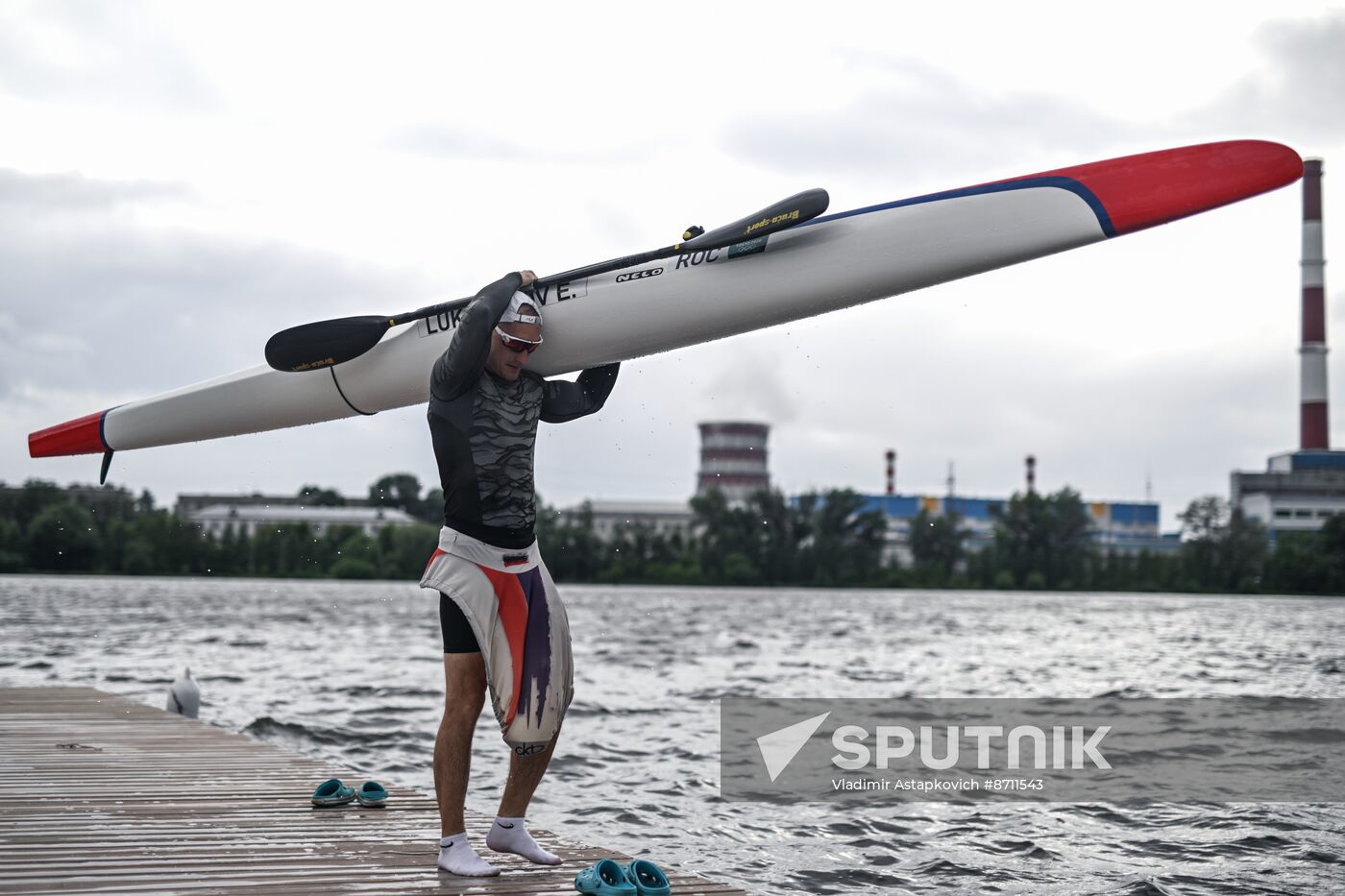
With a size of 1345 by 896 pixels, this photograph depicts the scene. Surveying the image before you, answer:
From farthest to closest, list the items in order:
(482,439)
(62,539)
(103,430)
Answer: (62,539) < (103,430) < (482,439)

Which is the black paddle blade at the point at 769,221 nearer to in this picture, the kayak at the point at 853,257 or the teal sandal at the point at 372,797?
the kayak at the point at 853,257

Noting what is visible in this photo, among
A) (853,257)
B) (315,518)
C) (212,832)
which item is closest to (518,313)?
(853,257)

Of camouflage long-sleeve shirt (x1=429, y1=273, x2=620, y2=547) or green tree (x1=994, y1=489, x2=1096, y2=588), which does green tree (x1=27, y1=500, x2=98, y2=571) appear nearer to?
green tree (x1=994, y1=489, x2=1096, y2=588)

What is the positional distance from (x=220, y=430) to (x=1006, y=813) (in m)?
5.96

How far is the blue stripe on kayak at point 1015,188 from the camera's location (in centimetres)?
580

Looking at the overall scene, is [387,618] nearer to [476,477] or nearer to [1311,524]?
[476,477]

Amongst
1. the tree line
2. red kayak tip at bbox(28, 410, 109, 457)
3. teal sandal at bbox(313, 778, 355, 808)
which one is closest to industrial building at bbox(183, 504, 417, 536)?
the tree line

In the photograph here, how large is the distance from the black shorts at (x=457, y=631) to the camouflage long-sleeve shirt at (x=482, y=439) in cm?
27

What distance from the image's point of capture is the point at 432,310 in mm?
6219

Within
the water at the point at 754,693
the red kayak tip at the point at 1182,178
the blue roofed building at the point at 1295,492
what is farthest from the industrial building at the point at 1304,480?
the red kayak tip at the point at 1182,178

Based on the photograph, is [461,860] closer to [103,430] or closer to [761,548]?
[103,430]

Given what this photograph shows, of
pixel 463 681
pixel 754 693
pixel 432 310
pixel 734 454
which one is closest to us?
pixel 463 681

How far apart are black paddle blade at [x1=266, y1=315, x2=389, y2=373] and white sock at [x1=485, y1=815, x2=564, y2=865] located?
8.73 ft

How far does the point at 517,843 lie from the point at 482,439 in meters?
1.52
